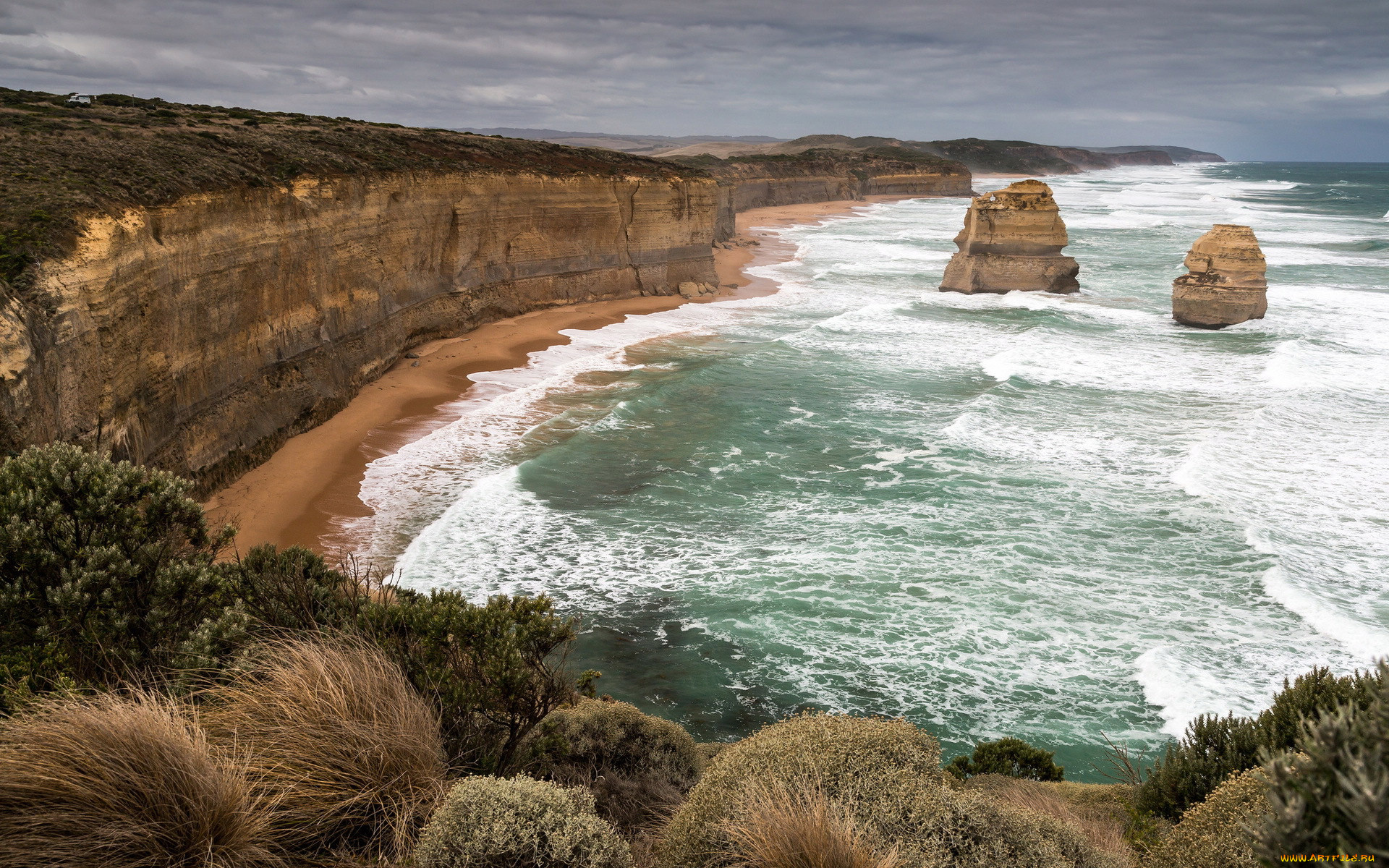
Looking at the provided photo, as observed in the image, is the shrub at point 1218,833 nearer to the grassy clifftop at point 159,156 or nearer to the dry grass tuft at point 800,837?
the dry grass tuft at point 800,837

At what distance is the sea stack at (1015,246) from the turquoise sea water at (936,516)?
7.49 meters

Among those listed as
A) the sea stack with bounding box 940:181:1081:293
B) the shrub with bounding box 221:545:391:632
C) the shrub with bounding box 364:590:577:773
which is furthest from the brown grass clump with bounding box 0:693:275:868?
the sea stack with bounding box 940:181:1081:293

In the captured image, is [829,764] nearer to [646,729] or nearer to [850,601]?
[646,729]

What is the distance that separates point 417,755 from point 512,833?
1.09 metres

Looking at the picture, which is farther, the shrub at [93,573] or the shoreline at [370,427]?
the shoreline at [370,427]

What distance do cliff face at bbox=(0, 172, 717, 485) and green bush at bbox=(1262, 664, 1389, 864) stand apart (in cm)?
1235

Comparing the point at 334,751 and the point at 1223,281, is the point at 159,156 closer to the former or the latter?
the point at 334,751

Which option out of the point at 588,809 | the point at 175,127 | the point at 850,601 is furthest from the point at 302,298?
the point at 588,809

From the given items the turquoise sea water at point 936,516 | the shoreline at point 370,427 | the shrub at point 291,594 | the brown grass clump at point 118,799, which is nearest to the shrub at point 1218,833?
the turquoise sea water at point 936,516

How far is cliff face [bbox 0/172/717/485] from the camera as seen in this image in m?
12.6

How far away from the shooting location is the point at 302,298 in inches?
842

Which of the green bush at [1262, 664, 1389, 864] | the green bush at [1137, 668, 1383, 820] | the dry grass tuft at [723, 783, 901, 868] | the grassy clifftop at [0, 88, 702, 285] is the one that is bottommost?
the green bush at [1137, 668, 1383, 820]

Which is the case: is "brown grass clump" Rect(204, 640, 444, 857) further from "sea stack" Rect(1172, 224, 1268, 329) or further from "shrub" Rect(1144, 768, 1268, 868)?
"sea stack" Rect(1172, 224, 1268, 329)

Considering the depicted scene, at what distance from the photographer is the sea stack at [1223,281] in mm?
32250
